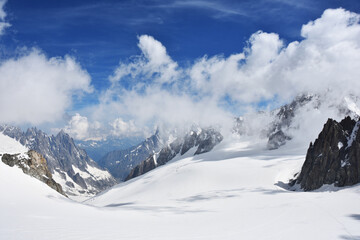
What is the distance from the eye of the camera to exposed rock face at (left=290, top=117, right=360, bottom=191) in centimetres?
5184

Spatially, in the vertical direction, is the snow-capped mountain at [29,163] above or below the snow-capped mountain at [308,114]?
below

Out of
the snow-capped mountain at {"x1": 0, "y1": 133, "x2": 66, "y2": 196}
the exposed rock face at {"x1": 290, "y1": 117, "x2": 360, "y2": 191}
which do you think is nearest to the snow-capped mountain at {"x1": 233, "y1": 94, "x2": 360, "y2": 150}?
the exposed rock face at {"x1": 290, "y1": 117, "x2": 360, "y2": 191}

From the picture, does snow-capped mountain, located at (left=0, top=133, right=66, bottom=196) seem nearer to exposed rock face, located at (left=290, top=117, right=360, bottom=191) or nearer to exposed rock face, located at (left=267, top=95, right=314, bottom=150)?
exposed rock face, located at (left=290, top=117, right=360, bottom=191)

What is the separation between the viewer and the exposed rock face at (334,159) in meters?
51.8

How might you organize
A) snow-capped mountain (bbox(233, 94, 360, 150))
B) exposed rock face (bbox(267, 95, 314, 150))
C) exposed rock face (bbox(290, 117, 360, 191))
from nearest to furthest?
1. exposed rock face (bbox(290, 117, 360, 191))
2. snow-capped mountain (bbox(233, 94, 360, 150))
3. exposed rock face (bbox(267, 95, 314, 150))

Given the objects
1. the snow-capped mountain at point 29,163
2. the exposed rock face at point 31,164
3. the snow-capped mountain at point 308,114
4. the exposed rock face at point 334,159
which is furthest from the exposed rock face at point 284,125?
the snow-capped mountain at point 29,163

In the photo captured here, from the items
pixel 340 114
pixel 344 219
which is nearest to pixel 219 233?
pixel 344 219

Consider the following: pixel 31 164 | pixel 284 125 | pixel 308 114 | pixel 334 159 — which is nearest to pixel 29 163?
pixel 31 164

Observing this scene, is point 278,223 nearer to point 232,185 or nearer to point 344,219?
point 344,219

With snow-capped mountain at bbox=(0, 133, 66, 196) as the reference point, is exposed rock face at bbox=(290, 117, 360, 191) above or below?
below

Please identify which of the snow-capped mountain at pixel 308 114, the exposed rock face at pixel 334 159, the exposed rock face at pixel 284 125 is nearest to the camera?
the exposed rock face at pixel 334 159

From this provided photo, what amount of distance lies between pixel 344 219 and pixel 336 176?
130 feet

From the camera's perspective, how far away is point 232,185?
70.6 metres

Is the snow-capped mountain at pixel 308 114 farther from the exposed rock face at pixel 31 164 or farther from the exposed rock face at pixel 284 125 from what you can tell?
the exposed rock face at pixel 31 164
